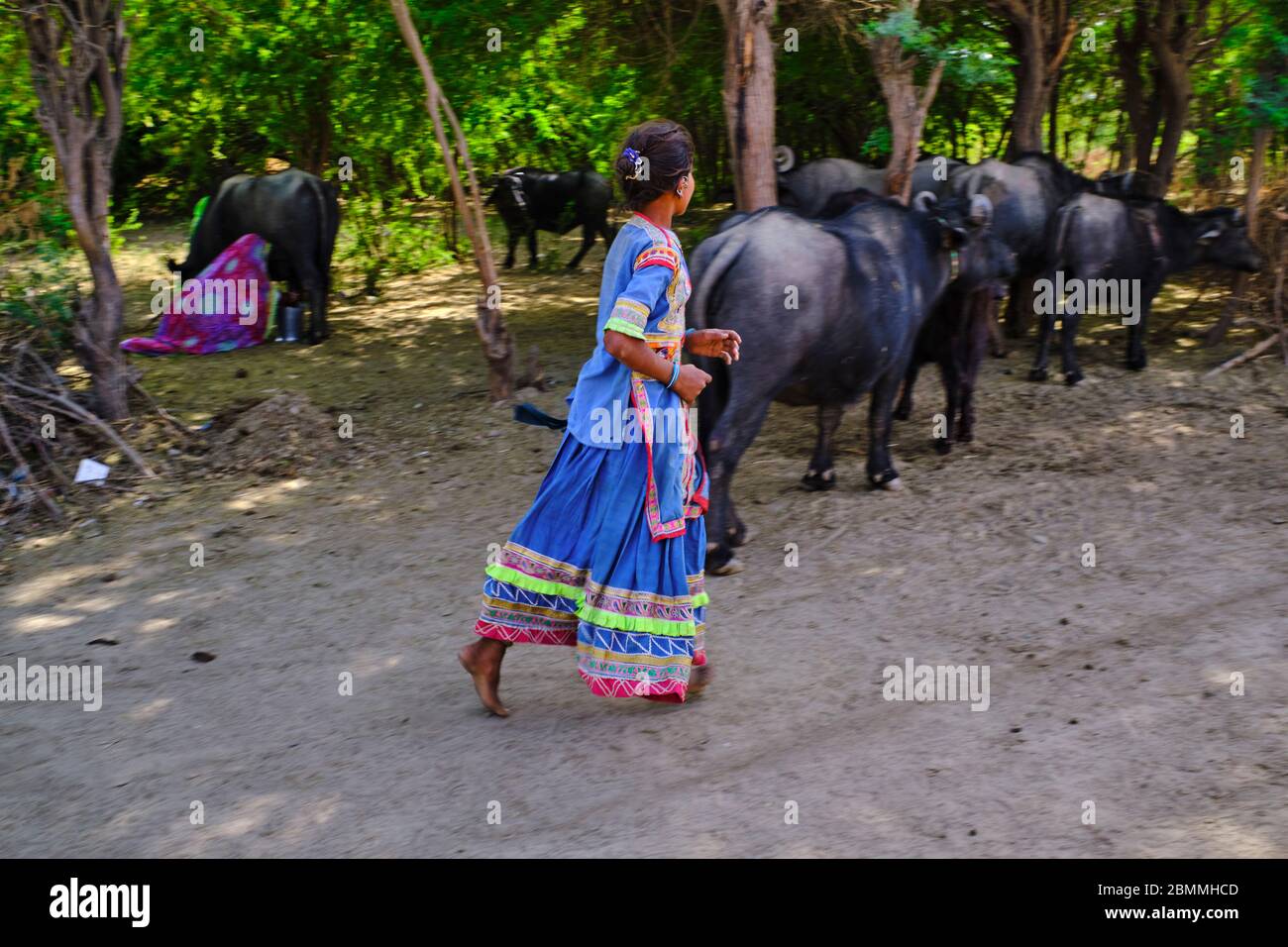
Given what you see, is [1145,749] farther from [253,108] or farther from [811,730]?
[253,108]

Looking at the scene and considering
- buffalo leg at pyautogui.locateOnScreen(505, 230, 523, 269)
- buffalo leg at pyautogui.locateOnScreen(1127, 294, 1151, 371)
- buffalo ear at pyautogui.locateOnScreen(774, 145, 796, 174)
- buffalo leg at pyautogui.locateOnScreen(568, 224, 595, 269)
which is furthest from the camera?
buffalo leg at pyautogui.locateOnScreen(505, 230, 523, 269)

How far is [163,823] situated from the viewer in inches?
140

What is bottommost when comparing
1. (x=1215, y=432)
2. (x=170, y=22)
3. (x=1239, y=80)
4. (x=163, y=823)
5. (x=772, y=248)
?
(x=163, y=823)

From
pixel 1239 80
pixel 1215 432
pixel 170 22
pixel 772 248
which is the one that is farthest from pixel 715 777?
pixel 170 22

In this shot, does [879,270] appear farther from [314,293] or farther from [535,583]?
[314,293]

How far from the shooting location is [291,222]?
1053 cm

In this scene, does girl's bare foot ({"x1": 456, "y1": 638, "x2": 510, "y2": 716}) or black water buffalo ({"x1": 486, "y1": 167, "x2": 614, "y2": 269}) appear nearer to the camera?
girl's bare foot ({"x1": 456, "y1": 638, "x2": 510, "y2": 716})

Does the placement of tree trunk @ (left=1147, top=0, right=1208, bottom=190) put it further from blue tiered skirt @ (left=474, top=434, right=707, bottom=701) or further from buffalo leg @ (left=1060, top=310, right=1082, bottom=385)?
blue tiered skirt @ (left=474, top=434, right=707, bottom=701)

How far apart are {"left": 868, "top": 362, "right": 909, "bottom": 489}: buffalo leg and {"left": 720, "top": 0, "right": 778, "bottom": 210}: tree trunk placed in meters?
1.74

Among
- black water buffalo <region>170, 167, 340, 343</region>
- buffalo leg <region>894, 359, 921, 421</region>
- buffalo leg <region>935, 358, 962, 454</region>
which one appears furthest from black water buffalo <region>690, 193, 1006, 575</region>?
black water buffalo <region>170, 167, 340, 343</region>

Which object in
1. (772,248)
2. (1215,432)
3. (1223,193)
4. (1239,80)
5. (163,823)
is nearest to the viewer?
(163,823)

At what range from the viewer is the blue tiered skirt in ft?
12.4

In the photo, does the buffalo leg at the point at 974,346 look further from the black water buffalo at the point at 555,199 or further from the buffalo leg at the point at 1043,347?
the black water buffalo at the point at 555,199

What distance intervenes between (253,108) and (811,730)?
965 centimetres
